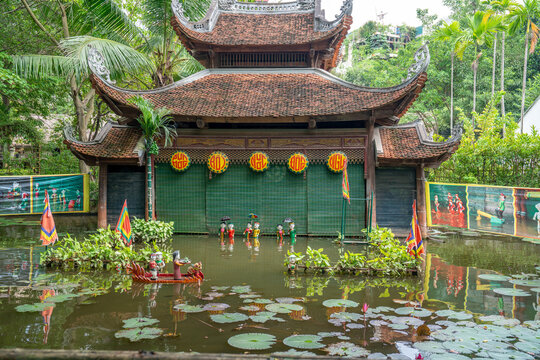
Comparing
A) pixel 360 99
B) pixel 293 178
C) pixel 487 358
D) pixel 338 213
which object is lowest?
pixel 487 358

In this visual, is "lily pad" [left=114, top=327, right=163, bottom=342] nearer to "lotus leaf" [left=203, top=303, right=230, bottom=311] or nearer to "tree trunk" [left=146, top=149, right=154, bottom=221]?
"lotus leaf" [left=203, top=303, right=230, bottom=311]

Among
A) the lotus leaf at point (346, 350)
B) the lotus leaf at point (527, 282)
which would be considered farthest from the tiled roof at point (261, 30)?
the lotus leaf at point (346, 350)

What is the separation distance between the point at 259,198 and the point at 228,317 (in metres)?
8.64

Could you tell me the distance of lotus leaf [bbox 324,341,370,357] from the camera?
482 cm

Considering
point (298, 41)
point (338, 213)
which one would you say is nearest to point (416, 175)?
point (338, 213)

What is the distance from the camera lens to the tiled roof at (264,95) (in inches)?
527

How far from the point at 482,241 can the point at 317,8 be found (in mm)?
10789

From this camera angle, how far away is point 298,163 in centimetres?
1405

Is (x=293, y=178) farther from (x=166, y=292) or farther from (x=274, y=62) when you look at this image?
(x=166, y=292)

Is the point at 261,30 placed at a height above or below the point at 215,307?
above

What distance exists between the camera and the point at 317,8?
16938 millimetres

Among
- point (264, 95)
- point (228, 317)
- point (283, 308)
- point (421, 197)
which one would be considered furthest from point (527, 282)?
point (264, 95)

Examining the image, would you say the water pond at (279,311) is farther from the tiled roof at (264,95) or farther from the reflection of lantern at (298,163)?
the tiled roof at (264,95)

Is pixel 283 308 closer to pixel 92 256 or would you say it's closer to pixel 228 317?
pixel 228 317
